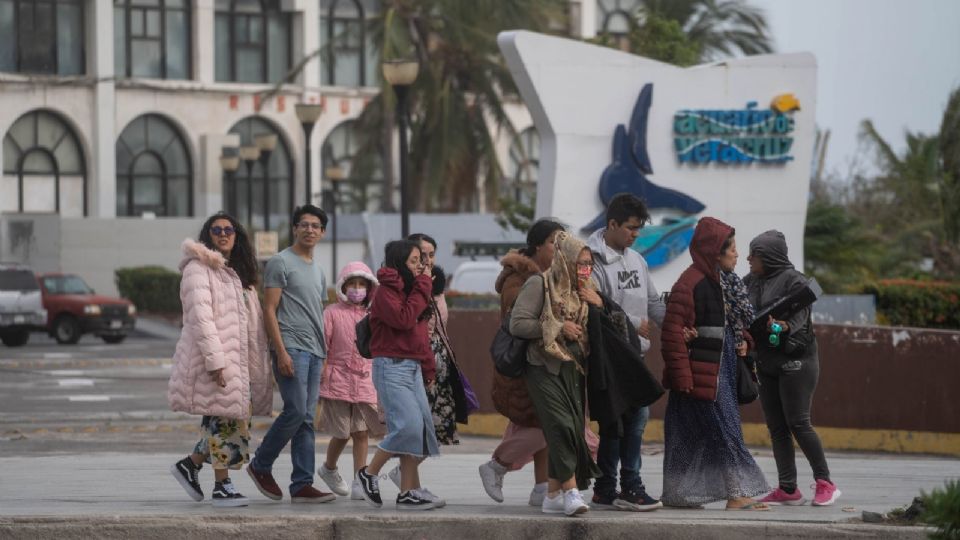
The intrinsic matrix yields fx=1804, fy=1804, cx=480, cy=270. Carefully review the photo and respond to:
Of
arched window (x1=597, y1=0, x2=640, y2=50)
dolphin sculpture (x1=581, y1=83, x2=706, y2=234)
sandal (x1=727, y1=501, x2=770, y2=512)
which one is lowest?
sandal (x1=727, y1=501, x2=770, y2=512)

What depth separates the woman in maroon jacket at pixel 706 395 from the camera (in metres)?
10.3

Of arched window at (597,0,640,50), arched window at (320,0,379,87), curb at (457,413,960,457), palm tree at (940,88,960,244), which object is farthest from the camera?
arched window at (597,0,640,50)

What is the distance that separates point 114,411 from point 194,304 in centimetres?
1201

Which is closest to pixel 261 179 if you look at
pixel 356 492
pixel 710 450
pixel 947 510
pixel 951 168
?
pixel 951 168

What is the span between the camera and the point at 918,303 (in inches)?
946

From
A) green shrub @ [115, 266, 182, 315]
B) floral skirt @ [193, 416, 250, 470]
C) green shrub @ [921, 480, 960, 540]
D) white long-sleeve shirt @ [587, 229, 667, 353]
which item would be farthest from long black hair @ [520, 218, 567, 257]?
green shrub @ [115, 266, 182, 315]

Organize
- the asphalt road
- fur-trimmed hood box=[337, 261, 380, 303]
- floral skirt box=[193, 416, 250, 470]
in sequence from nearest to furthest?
floral skirt box=[193, 416, 250, 470] < fur-trimmed hood box=[337, 261, 380, 303] < the asphalt road

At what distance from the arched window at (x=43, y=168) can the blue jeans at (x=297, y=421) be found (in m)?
48.2

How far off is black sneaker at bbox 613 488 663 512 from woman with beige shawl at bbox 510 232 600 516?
14.1 inches

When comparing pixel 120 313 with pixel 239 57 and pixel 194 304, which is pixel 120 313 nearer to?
pixel 239 57

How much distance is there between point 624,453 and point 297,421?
198cm

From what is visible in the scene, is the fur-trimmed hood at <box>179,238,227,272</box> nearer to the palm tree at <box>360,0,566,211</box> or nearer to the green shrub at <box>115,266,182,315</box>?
the palm tree at <box>360,0,566,211</box>

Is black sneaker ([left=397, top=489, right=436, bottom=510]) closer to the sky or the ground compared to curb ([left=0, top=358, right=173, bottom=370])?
closer to the sky

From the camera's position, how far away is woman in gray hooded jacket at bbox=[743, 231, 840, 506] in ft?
35.9
